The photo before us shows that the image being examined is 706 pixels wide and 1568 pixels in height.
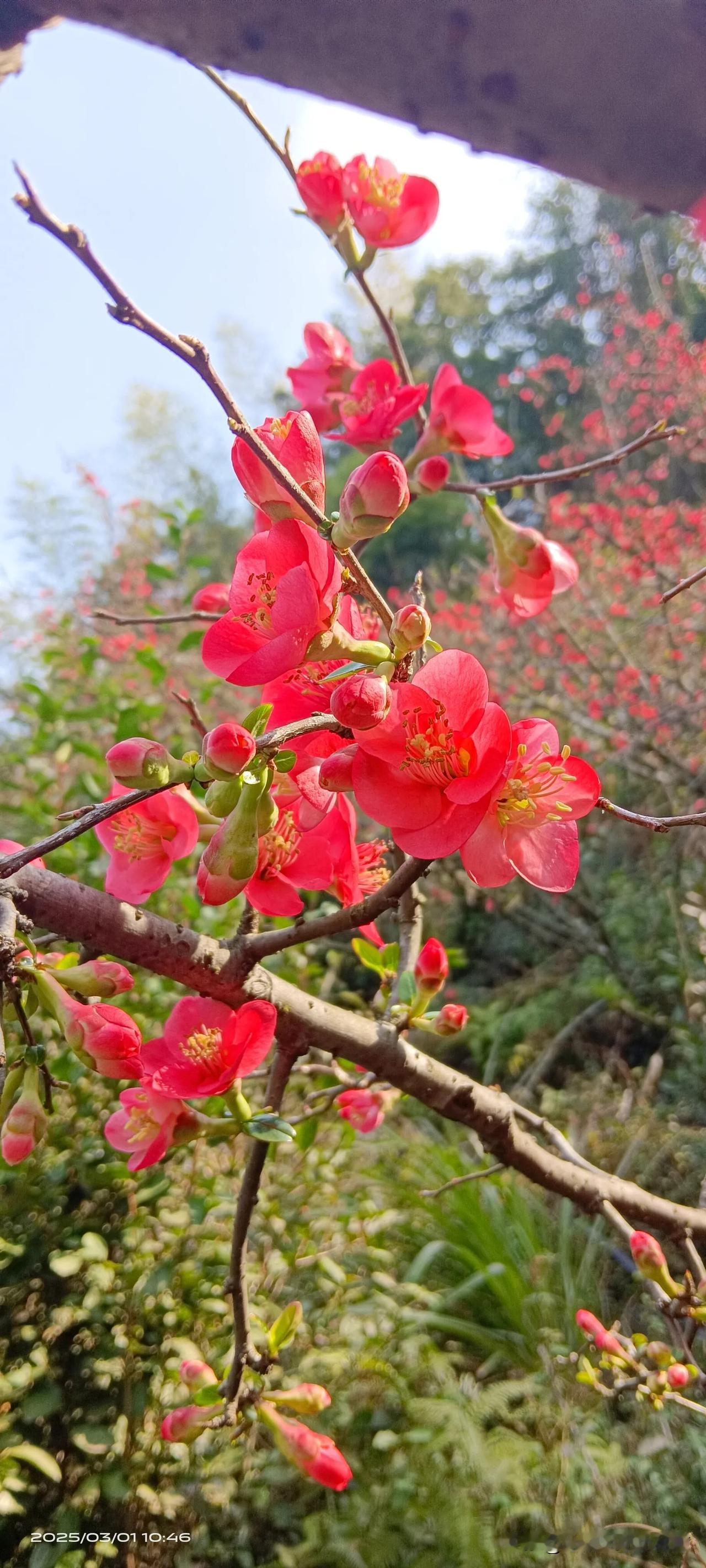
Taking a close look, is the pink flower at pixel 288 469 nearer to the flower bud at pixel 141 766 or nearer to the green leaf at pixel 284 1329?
the flower bud at pixel 141 766

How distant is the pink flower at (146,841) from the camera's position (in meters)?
0.53

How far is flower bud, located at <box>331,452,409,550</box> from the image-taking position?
1.29 feet

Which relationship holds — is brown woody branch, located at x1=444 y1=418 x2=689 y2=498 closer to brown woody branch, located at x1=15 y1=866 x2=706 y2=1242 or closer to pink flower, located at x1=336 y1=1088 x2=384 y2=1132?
brown woody branch, located at x1=15 y1=866 x2=706 y2=1242

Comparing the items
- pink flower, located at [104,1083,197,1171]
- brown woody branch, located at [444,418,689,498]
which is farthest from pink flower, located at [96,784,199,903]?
brown woody branch, located at [444,418,689,498]

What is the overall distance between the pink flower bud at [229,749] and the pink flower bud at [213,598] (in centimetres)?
35

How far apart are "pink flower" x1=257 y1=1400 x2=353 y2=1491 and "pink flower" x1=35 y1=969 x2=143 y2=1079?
0.44 meters

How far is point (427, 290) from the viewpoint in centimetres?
995

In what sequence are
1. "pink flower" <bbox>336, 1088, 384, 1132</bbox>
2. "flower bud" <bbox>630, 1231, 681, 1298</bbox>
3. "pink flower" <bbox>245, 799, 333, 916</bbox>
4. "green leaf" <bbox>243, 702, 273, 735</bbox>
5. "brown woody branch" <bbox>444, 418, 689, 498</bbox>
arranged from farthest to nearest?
1. "pink flower" <bbox>336, 1088, 384, 1132</bbox>
2. "flower bud" <bbox>630, 1231, 681, 1298</bbox>
3. "brown woody branch" <bbox>444, 418, 689, 498</bbox>
4. "pink flower" <bbox>245, 799, 333, 916</bbox>
5. "green leaf" <bbox>243, 702, 273, 735</bbox>

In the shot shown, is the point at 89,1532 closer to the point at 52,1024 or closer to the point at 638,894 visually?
the point at 52,1024

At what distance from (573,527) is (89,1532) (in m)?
3.85

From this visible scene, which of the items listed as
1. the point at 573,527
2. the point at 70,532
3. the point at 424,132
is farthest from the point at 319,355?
the point at 70,532

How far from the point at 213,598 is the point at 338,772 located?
0.34m

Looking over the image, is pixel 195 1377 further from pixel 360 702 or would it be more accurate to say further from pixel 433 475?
pixel 433 475

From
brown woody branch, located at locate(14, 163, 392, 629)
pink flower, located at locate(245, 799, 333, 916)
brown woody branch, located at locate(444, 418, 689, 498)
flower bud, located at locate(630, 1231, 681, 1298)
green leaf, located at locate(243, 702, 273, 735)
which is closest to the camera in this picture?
brown woody branch, located at locate(14, 163, 392, 629)
